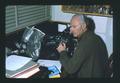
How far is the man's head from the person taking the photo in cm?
175

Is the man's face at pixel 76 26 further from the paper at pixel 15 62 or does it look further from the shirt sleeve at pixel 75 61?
the paper at pixel 15 62

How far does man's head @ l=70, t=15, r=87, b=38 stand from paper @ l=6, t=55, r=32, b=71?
38cm

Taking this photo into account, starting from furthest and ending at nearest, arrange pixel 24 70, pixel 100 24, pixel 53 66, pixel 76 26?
pixel 100 24, pixel 53 66, pixel 76 26, pixel 24 70

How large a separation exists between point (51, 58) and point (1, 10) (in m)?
0.67

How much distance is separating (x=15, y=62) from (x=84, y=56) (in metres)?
0.46

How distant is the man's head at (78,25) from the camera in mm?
1755

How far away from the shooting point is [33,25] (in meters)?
2.12

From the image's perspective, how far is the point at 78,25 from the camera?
176 centimetres

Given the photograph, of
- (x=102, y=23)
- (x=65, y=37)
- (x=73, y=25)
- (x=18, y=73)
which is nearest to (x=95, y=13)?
(x=102, y=23)

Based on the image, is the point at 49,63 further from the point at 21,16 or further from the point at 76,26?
the point at 21,16

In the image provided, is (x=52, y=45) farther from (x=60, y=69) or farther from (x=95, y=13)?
(x=95, y=13)

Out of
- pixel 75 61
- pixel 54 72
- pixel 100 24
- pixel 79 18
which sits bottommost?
pixel 54 72

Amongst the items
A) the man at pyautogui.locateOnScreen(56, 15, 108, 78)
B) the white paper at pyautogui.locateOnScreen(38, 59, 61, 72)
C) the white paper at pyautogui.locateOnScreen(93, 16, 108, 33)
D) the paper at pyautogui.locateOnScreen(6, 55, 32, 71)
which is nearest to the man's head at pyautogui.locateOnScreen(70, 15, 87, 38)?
the man at pyautogui.locateOnScreen(56, 15, 108, 78)

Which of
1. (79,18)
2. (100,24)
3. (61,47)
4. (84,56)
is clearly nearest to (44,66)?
(61,47)
